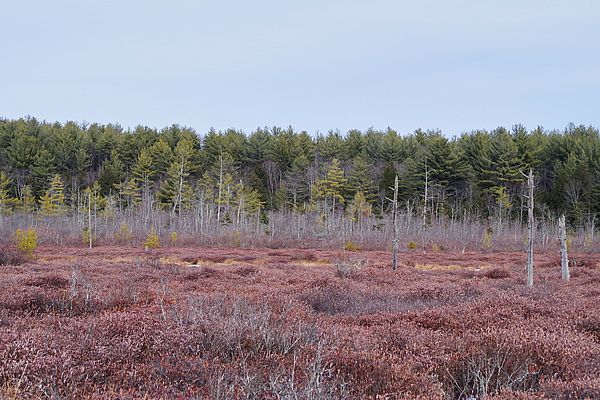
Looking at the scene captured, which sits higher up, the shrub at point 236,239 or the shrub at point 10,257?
the shrub at point 10,257

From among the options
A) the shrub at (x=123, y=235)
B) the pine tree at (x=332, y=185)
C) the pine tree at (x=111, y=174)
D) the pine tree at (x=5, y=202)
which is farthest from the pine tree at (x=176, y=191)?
the pine tree at (x=5, y=202)

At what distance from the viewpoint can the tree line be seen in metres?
55.0

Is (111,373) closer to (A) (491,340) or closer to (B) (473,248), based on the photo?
(A) (491,340)

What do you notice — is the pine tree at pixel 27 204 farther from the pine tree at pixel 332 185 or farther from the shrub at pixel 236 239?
the pine tree at pixel 332 185

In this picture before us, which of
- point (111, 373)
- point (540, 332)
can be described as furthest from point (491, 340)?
point (111, 373)

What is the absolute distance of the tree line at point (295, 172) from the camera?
5497cm

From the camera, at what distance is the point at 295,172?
216 ft

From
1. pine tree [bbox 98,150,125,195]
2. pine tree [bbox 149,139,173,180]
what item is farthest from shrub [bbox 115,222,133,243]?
pine tree [bbox 149,139,173,180]

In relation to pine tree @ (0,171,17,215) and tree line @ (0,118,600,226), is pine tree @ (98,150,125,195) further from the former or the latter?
pine tree @ (0,171,17,215)

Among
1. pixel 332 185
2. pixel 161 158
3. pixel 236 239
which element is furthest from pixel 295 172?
pixel 236 239

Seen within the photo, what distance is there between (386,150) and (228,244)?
35.2m

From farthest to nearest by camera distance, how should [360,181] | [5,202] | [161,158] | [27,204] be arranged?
[161,158] → [360,181] → [27,204] → [5,202]

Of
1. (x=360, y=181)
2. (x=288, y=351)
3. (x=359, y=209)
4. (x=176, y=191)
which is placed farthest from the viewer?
(x=360, y=181)

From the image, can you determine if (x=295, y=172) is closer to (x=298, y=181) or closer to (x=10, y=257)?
(x=298, y=181)
